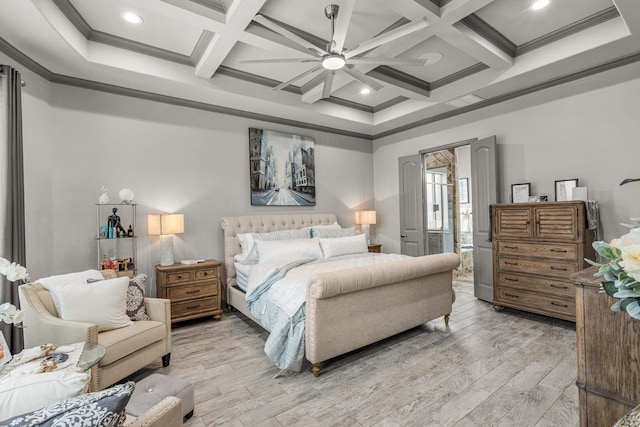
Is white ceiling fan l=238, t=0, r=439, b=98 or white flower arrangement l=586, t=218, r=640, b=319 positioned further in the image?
white ceiling fan l=238, t=0, r=439, b=98

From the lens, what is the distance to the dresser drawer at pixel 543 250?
3.48 m

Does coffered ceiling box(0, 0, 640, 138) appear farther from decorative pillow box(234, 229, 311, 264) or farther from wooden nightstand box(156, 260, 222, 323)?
wooden nightstand box(156, 260, 222, 323)

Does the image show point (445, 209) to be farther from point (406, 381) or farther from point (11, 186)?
point (11, 186)

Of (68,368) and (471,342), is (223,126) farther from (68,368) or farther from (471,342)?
(471,342)

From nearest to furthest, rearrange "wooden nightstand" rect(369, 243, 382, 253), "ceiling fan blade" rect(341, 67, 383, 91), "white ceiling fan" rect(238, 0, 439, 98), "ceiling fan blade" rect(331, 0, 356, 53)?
"ceiling fan blade" rect(331, 0, 356, 53), "white ceiling fan" rect(238, 0, 439, 98), "ceiling fan blade" rect(341, 67, 383, 91), "wooden nightstand" rect(369, 243, 382, 253)

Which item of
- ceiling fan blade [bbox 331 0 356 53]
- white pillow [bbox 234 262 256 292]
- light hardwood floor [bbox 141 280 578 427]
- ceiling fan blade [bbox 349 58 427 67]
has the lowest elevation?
light hardwood floor [bbox 141 280 578 427]

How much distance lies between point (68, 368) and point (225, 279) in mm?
2886

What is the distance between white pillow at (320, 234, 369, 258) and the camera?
4275 millimetres

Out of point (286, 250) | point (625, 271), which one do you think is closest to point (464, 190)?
point (286, 250)

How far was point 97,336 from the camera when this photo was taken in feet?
7.12

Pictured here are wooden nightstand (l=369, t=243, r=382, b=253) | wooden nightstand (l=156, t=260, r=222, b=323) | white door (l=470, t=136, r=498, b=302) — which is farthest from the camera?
wooden nightstand (l=369, t=243, r=382, b=253)

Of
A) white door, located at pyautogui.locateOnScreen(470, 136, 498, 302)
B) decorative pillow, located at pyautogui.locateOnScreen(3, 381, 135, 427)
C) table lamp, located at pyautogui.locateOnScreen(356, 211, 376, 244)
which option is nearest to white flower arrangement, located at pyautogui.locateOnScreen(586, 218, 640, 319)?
decorative pillow, located at pyautogui.locateOnScreen(3, 381, 135, 427)

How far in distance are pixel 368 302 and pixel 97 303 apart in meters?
2.14

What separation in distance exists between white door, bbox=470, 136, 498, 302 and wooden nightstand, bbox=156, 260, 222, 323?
3.65 meters
